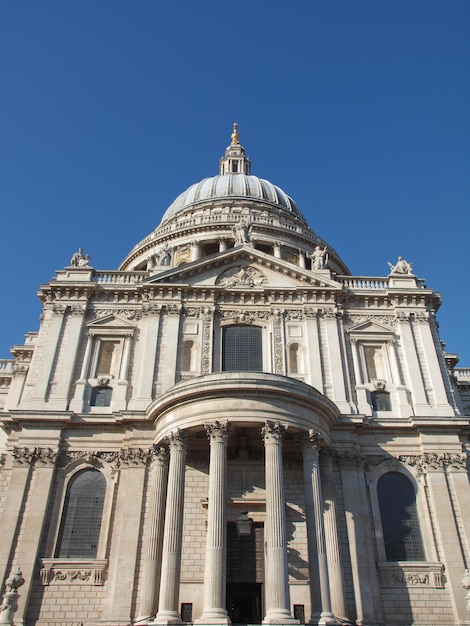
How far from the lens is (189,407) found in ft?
81.6

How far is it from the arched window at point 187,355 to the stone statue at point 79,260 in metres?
8.14

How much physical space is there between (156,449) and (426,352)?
15184 mm

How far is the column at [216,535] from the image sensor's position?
66.1ft

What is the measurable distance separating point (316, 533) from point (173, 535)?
18.1 ft

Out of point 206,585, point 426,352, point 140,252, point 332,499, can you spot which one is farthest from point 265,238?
point 206,585

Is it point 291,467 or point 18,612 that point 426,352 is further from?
point 18,612

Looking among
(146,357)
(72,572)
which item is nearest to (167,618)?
(72,572)

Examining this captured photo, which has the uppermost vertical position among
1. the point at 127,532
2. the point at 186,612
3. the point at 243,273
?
the point at 243,273

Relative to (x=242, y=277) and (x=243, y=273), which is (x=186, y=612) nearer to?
(x=242, y=277)

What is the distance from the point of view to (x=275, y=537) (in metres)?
21.4

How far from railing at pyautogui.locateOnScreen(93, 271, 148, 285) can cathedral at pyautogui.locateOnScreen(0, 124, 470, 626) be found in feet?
0.37

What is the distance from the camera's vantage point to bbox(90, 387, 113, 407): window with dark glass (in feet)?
94.6

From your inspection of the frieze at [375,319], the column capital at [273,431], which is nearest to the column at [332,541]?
the column capital at [273,431]

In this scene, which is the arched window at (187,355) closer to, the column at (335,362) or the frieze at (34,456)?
the column at (335,362)
